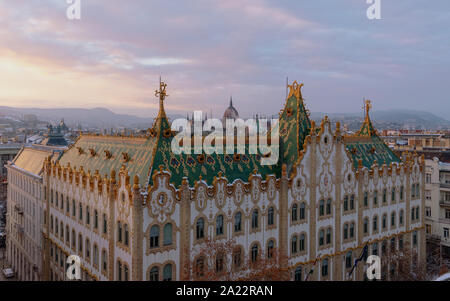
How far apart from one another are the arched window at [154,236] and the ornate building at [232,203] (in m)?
0.10

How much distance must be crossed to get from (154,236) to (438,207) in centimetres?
6013

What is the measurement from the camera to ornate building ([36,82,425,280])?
38562 millimetres

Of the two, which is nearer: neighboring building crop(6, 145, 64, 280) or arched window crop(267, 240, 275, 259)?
arched window crop(267, 240, 275, 259)

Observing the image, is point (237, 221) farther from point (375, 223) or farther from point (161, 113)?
point (375, 223)

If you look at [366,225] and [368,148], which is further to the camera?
[368,148]

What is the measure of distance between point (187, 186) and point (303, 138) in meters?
20.1

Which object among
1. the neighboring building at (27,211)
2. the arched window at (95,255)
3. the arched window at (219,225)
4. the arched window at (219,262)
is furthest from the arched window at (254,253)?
the neighboring building at (27,211)

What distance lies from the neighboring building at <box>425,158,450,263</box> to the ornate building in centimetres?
1003

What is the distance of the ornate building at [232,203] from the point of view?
38562 millimetres

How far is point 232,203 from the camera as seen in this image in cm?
4278

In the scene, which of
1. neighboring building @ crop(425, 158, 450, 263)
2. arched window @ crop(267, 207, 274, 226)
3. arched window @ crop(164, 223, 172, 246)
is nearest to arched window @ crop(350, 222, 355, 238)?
arched window @ crop(267, 207, 274, 226)

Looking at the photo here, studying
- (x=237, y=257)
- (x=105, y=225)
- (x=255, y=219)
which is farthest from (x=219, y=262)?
(x=105, y=225)

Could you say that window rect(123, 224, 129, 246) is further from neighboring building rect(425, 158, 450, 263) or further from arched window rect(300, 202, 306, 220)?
neighboring building rect(425, 158, 450, 263)
